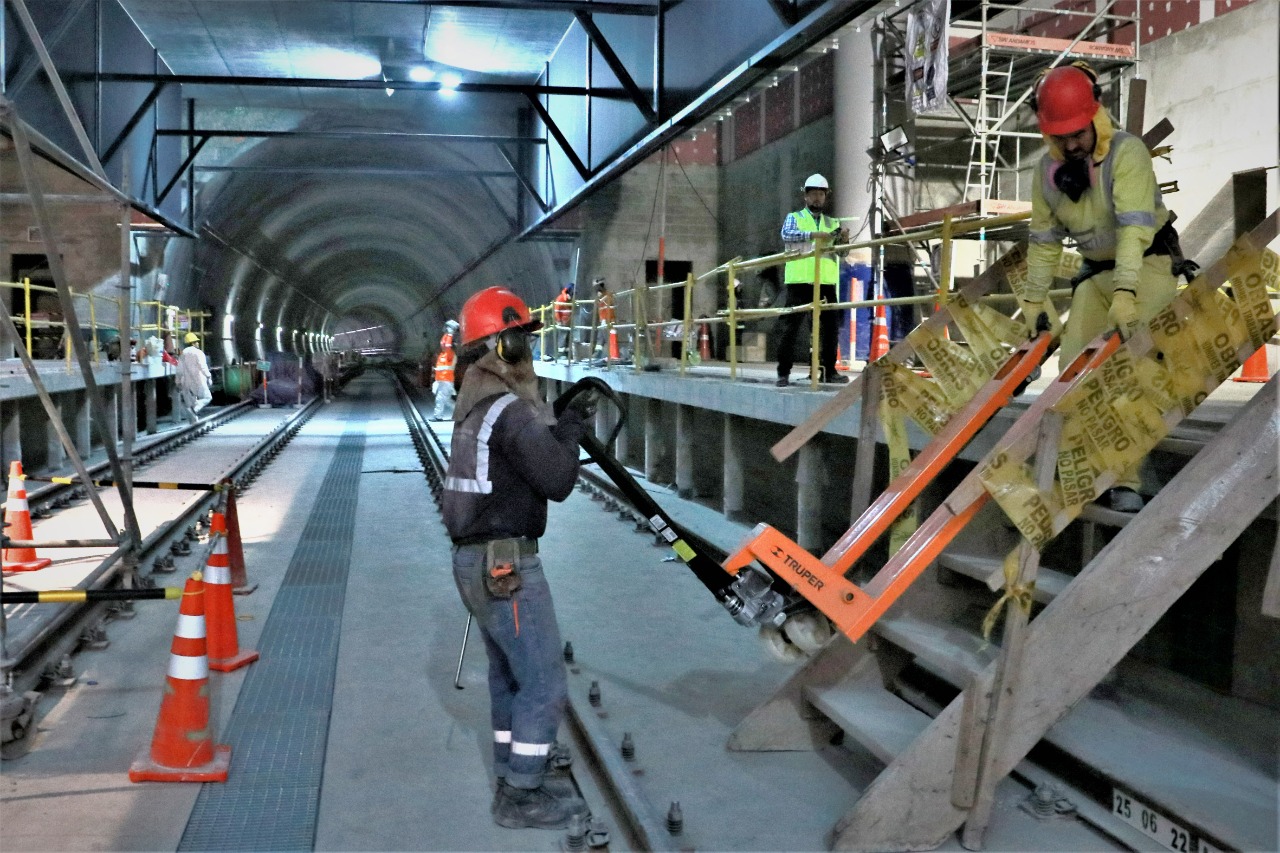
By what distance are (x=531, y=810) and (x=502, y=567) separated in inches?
33.9

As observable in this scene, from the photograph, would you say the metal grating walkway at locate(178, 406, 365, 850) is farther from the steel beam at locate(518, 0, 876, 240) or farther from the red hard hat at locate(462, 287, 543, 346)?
the steel beam at locate(518, 0, 876, 240)

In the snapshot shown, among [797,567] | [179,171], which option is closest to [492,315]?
[797,567]

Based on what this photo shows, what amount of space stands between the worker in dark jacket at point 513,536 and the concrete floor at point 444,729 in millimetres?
208

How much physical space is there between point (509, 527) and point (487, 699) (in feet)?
5.58

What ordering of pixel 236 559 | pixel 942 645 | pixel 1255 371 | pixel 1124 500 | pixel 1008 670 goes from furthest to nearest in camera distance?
pixel 1255 371 < pixel 236 559 < pixel 1124 500 < pixel 942 645 < pixel 1008 670

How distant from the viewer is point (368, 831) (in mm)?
3986

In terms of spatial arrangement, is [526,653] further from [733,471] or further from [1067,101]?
[733,471]

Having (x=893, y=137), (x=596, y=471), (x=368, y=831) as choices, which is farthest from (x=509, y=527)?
(x=893, y=137)

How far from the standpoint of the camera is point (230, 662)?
5.88 metres

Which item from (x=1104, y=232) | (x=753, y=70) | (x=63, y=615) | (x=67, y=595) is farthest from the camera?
(x=753, y=70)

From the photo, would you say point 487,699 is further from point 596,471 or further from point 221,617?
point 596,471

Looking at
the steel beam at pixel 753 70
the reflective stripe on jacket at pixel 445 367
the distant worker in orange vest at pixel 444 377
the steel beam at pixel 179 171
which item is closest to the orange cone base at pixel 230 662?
the steel beam at pixel 753 70

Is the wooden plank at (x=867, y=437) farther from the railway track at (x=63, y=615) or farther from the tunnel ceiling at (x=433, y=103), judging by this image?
the railway track at (x=63, y=615)

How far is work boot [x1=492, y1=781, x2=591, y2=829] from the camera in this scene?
13.2ft
